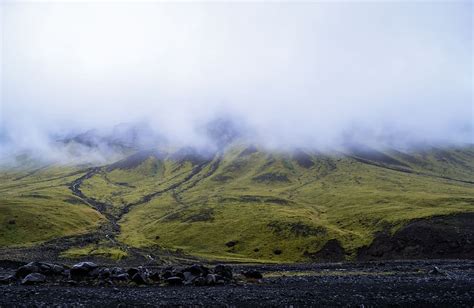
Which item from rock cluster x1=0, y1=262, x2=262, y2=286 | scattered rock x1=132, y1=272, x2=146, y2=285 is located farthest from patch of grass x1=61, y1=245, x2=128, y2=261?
scattered rock x1=132, y1=272, x2=146, y2=285

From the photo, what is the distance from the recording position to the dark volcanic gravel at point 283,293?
116 ft

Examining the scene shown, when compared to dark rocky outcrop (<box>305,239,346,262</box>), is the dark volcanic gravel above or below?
above

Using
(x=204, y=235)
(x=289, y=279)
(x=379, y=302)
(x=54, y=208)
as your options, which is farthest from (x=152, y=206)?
(x=379, y=302)

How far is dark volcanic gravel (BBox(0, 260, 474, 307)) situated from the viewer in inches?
1390

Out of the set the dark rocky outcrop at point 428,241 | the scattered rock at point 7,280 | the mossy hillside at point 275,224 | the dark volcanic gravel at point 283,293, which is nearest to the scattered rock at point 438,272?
the dark volcanic gravel at point 283,293

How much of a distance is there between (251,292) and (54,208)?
129 metres

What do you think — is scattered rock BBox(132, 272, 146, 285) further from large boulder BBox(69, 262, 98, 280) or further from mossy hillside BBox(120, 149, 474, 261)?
mossy hillside BBox(120, 149, 474, 261)

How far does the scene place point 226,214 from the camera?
476ft

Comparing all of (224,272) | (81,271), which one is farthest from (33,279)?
(224,272)

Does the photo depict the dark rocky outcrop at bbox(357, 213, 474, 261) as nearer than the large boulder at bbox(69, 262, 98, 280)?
No

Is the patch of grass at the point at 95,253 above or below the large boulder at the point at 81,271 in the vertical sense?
below

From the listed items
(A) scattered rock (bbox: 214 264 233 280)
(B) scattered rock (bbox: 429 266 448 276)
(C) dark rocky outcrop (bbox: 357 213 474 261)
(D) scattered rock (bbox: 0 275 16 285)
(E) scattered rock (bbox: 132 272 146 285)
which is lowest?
(C) dark rocky outcrop (bbox: 357 213 474 261)

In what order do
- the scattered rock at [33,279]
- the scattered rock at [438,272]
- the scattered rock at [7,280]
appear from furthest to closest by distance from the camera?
1. the scattered rock at [438,272]
2. the scattered rock at [7,280]
3. the scattered rock at [33,279]

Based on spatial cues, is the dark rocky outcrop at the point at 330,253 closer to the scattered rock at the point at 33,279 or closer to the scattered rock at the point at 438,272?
the scattered rock at the point at 438,272
